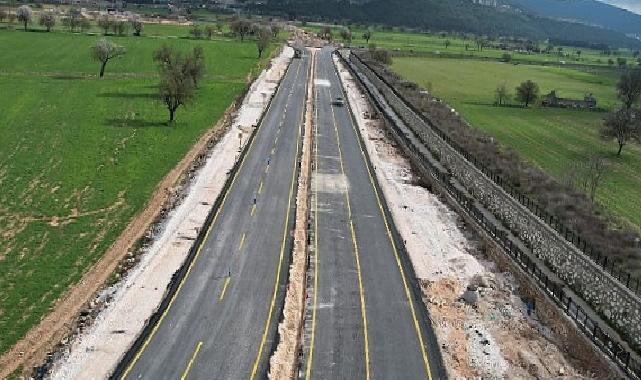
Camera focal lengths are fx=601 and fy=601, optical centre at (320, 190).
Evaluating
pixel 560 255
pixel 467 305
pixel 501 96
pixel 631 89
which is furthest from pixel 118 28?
pixel 560 255

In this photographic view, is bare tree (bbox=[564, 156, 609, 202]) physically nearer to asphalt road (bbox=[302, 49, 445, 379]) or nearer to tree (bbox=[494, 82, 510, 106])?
asphalt road (bbox=[302, 49, 445, 379])

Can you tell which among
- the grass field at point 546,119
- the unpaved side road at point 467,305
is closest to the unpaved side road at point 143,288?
the unpaved side road at point 467,305

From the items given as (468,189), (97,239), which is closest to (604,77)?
(468,189)

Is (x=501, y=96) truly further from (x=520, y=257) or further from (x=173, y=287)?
(x=173, y=287)

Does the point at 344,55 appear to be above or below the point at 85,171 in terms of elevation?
above

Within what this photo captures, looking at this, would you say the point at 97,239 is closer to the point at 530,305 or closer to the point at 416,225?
the point at 416,225

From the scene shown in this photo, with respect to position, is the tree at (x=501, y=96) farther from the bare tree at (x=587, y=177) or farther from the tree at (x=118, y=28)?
the tree at (x=118, y=28)

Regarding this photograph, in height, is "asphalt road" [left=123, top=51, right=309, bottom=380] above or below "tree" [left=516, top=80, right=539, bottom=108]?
below

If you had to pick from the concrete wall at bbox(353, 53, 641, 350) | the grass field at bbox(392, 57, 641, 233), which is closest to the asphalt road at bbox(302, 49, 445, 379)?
the concrete wall at bbox(353, 53, 641, 350)
